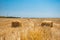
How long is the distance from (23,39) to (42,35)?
1.17 meters

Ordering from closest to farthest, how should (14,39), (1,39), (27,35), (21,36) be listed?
(1,39) < (14,39) < (21,36) < (27,35)

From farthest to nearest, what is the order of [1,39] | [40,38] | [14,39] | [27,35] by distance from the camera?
[40,38], [27,35], [14,39], [1,39]

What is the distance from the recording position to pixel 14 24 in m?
15.1

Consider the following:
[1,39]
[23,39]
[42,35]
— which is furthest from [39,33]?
[1,39]

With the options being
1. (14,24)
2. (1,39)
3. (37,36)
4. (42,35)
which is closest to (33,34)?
(37,36)

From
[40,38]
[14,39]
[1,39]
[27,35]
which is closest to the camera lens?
[1,39]

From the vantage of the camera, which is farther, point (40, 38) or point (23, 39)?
point (40, 38)

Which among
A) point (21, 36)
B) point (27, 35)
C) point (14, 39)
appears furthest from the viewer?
point (27, 35)

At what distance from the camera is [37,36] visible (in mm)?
5418

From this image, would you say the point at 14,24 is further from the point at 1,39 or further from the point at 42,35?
the point at 1,39

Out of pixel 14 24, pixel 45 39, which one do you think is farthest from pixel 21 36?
pixel 14 24

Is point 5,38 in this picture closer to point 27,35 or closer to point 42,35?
point 27,35

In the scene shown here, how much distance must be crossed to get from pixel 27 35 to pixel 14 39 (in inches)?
40.0

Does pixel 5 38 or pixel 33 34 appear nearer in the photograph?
pixel 5 38
